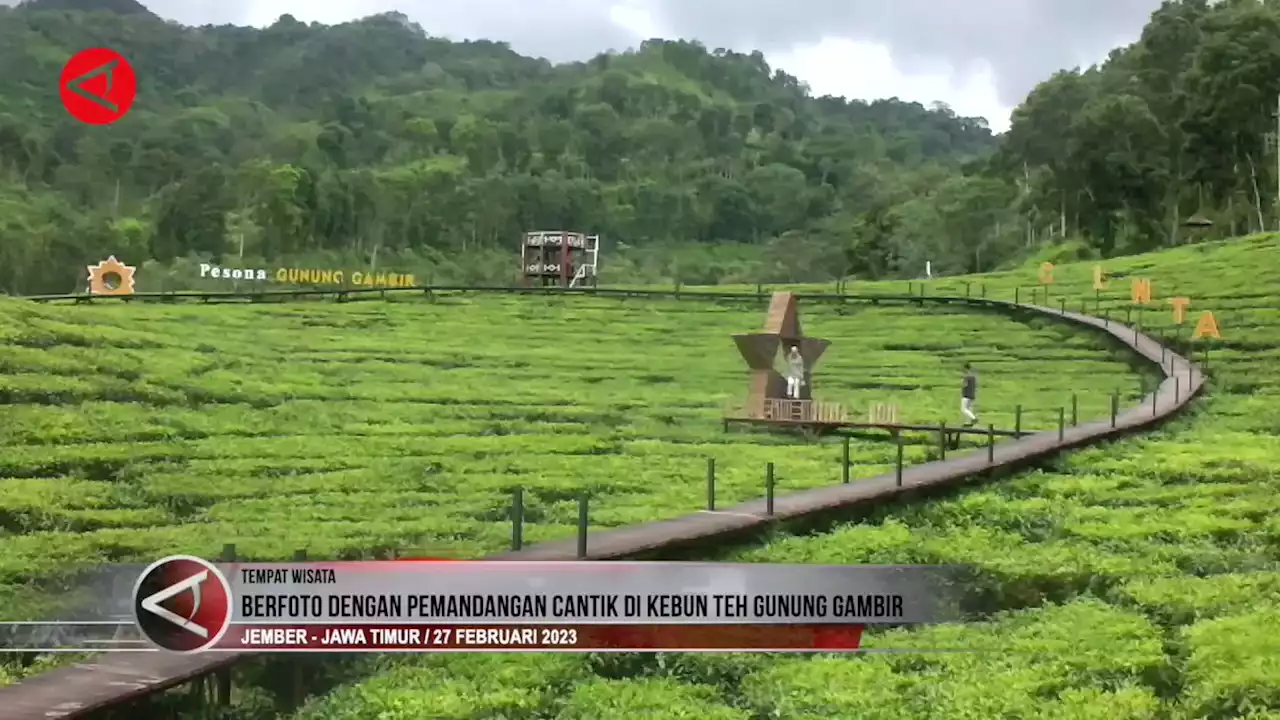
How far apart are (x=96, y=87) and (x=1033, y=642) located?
19.7ft

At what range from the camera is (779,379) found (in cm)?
1368

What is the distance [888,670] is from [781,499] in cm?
254

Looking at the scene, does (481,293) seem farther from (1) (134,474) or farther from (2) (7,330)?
(1) (134,474)

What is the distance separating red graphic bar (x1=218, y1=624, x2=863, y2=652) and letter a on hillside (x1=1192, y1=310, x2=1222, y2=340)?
14707 millimetres

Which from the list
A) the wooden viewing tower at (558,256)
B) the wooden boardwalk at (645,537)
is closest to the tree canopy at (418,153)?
the wooden viewing tower at (558,256)

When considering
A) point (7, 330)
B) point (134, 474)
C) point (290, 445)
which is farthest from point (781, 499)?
point (7, 330)

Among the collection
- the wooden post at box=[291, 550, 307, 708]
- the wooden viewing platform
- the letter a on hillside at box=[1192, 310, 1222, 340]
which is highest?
the letter a on hillside at box=[1192, 310, 1222, 340]

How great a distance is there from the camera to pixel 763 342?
1361cm

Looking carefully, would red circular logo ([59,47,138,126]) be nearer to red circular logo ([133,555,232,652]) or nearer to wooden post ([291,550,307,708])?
red circular logo ([133,555,232,652])

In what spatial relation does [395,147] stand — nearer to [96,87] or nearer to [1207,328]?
[96,87]

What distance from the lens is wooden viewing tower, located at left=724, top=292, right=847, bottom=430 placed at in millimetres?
13094

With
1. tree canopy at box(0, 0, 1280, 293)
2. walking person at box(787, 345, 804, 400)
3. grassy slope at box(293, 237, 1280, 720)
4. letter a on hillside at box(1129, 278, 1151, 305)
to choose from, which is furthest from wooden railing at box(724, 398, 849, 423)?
letter a on hillside at box(1129, 278, 1151, 305)

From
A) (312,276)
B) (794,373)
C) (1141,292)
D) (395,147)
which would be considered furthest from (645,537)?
(1141,292)

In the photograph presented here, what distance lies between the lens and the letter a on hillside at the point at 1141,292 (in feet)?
72.4
